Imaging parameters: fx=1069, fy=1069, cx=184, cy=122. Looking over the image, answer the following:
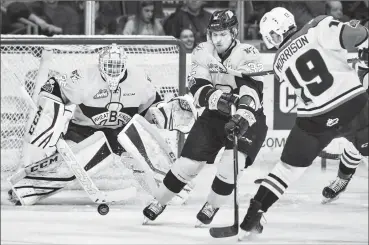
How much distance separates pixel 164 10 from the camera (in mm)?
5984

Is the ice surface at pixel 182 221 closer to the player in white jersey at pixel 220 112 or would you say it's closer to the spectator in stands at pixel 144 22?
the player in white jersey at pixel 220 112

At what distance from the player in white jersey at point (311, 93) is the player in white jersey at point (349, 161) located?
2.33ft

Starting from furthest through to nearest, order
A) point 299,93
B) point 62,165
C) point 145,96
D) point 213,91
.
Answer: point 62,165 < point 145,96 < point 213,91 < point 299,93

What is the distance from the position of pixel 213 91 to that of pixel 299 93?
17.3 inches

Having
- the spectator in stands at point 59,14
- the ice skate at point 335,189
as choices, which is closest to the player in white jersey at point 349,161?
the ice skate at point 335,189

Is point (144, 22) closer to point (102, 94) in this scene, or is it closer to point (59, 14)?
point (59, 14)

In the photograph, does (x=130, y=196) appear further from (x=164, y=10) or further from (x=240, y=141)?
(x=164, y=10)

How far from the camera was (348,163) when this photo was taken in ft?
15.6

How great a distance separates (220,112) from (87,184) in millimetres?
813

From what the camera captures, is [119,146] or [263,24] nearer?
[263,24]

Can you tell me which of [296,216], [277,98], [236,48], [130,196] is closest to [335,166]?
[277,98]

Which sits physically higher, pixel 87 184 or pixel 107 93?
pixel 107 93

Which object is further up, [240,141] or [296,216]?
[240,141]

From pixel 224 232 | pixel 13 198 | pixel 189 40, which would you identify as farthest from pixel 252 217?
pixel 189 40
